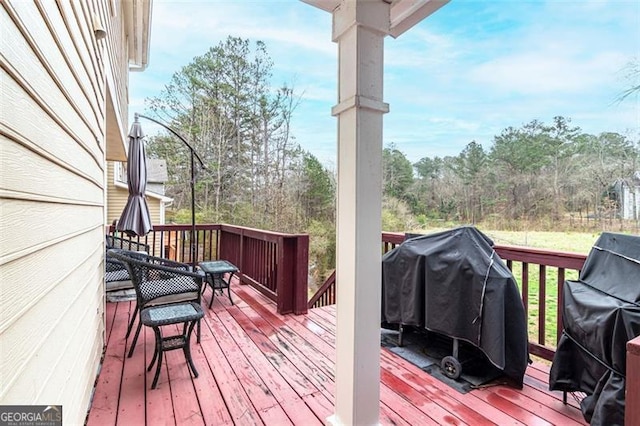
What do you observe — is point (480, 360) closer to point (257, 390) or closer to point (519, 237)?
point (257, 390)

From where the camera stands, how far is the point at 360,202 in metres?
1.61

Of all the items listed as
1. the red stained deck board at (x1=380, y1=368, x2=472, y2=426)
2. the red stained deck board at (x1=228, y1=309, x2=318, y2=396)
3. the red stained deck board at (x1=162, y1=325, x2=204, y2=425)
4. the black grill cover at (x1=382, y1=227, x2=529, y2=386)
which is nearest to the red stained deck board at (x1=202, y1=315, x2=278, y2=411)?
the red stained deck board at (x1=228, y1=309, x2=318, y2=396)

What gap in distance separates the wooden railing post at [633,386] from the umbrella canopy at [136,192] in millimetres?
4643

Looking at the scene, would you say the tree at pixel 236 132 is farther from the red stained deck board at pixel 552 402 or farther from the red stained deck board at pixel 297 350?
the red stained deck board at pixel 552 402

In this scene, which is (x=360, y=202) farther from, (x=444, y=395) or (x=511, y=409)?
(x=511, y=409)

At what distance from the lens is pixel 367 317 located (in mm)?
1646

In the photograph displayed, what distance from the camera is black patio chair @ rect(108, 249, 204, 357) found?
2707mm

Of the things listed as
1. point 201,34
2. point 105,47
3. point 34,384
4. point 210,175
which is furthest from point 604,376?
point 201,34

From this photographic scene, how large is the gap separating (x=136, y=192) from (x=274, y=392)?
342 centimetres

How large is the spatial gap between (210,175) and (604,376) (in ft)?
46.5

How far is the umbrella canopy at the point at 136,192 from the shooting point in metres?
4.21

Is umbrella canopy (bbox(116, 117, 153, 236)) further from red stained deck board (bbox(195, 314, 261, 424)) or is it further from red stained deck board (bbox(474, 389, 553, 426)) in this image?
red stained deck board (bbox(474, 389, 553, 426))

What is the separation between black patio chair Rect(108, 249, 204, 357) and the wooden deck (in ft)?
1.26

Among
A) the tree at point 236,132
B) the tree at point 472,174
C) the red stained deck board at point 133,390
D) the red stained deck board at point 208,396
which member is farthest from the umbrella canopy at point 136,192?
the tree at point 236,132
